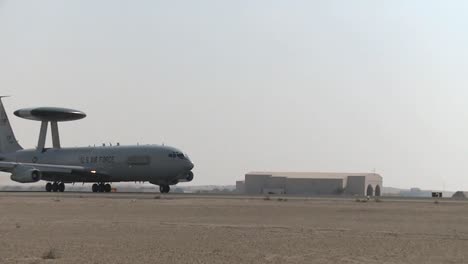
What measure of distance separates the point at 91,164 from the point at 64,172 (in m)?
3.58

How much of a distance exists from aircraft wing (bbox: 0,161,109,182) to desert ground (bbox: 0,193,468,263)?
4585cm

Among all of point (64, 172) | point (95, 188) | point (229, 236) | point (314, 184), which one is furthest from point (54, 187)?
point (229, 236)

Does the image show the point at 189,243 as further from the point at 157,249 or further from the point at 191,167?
the point at 191,167

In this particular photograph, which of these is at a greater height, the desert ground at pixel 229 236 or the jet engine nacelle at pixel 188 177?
the jet engine nacelle at pixel 188 177

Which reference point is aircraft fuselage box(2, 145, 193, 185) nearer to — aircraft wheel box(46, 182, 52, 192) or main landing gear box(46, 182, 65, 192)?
main landing gear box(46, 182, 65, 192)

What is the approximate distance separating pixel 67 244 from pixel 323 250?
8716 mm

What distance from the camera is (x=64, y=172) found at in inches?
3688

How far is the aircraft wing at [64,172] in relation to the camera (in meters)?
93.0

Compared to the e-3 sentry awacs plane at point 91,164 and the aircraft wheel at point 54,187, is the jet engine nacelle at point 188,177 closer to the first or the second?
the e-3 sentry awacs plane at point 91,164

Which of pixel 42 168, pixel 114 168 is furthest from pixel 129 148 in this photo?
pixel 42 168

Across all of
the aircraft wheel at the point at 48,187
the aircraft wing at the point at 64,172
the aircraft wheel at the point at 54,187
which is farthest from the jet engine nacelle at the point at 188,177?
the aircraft wheel at the point at 48,187

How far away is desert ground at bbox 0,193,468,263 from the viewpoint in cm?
2303

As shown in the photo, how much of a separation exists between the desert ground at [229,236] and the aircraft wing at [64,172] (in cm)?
4585

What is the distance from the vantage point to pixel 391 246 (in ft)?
86.5
